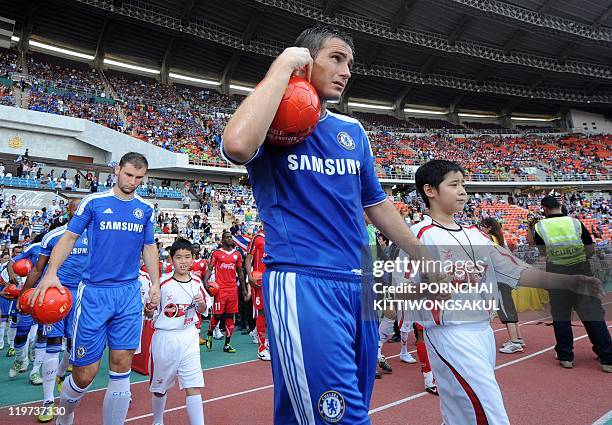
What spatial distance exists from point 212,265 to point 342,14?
30.3 metres

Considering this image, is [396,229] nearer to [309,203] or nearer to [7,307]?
[309,203]

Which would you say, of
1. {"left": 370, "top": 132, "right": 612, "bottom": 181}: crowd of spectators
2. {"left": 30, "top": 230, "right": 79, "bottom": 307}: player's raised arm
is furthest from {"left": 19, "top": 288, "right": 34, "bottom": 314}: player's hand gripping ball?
{"left": 370, "top": 132, "right": 612, "bottom": 181}: crowd of spectators

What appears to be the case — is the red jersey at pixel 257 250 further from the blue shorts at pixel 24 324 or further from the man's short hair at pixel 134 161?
the man's short hair at pixel 134 161

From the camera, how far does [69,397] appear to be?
128 inches

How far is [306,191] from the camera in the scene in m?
1.53

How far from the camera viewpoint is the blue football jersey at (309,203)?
150 centimetres

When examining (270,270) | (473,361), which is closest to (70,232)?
(270,270)

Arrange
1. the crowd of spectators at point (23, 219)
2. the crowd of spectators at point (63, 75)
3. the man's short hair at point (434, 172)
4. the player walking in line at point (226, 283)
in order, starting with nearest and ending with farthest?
the man's short hair at point (434, 172), the player walking in line at point (226, 283), the crowd of spectators at point (23, 219), the crowd of spectators at point (63, 75)

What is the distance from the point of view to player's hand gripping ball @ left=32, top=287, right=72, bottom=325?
2791 mm

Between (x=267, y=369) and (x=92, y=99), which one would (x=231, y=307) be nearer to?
(x=267, y=369)

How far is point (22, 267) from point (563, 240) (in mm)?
7084

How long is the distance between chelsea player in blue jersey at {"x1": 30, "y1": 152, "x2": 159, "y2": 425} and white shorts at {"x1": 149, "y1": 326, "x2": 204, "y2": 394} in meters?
0.23

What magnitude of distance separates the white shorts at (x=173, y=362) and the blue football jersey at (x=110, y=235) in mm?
648

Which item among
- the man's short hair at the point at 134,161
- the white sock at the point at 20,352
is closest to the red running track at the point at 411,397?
the white sock at the point at 20,352
